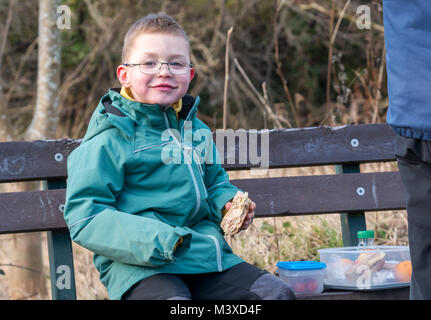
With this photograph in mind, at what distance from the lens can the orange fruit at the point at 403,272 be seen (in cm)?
258

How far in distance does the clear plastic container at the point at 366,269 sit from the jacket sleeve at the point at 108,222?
2.63 ft

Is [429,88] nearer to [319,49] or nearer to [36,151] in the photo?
[36,151]

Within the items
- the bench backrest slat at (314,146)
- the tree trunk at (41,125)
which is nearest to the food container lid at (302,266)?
the bench backrest slat at (314,146)

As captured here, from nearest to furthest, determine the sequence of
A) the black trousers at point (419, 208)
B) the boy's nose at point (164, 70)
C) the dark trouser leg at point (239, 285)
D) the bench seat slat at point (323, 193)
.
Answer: the black trousers at point (419, 208) < the dark trouser leg at point (239, 285) < the boy's nose at point (164, 70) < the bench seat slat at point (323, 193)

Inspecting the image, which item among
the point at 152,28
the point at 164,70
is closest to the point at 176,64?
the point at 164,70

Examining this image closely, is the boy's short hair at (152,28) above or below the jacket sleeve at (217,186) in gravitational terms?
above

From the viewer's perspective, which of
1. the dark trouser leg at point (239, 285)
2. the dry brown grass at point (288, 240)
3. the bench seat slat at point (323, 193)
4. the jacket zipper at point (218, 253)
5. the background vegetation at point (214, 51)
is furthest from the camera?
the background vegetation at point (214, 51)

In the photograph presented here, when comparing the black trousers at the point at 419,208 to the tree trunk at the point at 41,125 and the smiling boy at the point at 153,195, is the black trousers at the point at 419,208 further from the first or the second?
the tree trunk at the point at 41,125

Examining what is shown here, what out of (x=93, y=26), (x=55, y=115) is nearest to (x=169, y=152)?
(x=55, y=115)

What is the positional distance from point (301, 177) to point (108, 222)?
4.13ft

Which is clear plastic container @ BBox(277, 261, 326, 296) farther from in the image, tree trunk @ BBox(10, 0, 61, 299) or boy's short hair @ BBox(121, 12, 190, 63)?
tree trunk @ BBox(10, 0, 61, 299)

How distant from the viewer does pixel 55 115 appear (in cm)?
458

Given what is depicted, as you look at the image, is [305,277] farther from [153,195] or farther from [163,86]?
[163,86]

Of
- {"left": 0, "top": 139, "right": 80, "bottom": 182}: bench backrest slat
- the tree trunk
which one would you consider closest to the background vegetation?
the tree trunk
